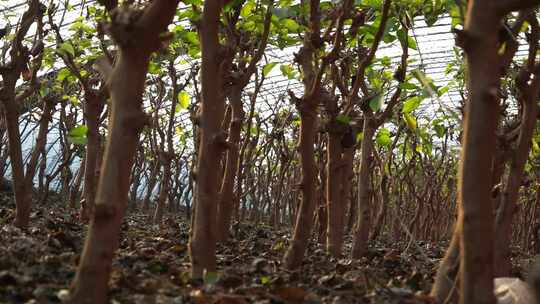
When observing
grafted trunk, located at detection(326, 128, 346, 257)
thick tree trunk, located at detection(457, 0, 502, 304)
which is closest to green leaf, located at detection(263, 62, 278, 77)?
grafted trunk, located at detection(326, 128, 346, 257)

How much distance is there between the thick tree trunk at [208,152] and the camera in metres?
3.12

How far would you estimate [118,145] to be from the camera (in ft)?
7.30

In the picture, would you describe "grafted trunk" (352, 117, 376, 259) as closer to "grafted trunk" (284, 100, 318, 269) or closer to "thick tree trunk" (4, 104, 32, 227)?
"grafted trunk" (284, 100, 318, 269)

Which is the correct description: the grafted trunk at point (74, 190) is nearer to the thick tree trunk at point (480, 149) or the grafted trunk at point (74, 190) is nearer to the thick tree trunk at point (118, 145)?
the thick tree trunk at point (118, 145)

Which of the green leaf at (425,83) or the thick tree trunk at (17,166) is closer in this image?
the green leaf at (425,83)

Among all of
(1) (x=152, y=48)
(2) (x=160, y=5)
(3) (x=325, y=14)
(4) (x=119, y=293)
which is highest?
(3) (x=325, y=14)

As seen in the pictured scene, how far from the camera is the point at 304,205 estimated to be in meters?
3.83

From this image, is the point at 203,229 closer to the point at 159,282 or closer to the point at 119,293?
the point at 159,282

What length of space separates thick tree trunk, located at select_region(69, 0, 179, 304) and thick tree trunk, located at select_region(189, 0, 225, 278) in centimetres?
88

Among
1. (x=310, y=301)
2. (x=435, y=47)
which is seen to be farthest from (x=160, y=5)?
(x=435, y=47)

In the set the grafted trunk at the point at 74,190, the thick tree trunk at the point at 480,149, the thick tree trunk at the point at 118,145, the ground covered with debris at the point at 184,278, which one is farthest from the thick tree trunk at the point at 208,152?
the grafted trunk at the point at 74,190

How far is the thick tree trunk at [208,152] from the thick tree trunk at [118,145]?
2.90 ft

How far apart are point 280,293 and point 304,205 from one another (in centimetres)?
116

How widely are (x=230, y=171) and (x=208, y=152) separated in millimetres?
2252
